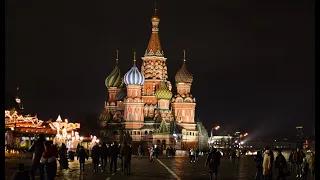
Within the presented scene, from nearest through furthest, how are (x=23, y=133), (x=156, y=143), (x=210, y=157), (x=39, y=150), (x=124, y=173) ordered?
(x=39, y=150) → (x=210, y=157) → (x=124, y=173) → (x=23, y=133) → (x=156, y=143)

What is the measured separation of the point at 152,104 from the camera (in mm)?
119375

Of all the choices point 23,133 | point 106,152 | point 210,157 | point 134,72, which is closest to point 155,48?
point 134,72

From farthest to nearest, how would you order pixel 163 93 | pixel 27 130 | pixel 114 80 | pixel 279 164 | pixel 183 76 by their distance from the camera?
pixel 114 80 < pixel 183 76 < pixel 163 93 < pixel 27 130 < pixel 279 164

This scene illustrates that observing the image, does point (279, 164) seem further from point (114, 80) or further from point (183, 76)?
point (114, 80)

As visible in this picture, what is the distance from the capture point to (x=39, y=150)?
20109 mm

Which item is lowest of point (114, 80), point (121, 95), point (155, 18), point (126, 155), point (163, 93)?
point (126, 155)

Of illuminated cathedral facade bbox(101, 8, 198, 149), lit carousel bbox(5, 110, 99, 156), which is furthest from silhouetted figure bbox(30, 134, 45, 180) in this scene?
illuminated cathedral facade bbox(101, 8, 198, 149)

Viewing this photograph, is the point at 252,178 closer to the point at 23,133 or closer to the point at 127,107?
the point at 23,133

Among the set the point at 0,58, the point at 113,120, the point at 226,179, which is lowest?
the point at 226,179

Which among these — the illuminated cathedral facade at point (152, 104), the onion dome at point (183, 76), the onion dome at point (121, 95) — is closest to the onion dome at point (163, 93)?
the illuminated cathedral facade at point (152, 104)

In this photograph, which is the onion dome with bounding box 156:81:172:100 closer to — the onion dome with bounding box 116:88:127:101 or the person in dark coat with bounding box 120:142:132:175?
the onion dome with bounding box 116:88:127:101

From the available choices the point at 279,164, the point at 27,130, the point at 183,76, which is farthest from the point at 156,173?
the point at 183,76

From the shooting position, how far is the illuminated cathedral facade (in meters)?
115

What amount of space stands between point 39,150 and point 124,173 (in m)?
9.50
